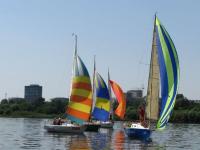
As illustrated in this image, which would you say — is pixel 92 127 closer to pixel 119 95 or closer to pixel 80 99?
pixel 80 99

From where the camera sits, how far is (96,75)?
67.5 meters

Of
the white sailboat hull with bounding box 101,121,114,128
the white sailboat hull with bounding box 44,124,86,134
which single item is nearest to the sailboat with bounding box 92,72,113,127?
the white sailboat hull with bounding box 101,121,114,128

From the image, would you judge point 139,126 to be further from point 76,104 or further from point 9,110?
point 9,110

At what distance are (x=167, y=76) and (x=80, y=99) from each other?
13.7 metres

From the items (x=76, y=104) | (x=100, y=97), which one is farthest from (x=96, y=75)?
(x=76, y=104)

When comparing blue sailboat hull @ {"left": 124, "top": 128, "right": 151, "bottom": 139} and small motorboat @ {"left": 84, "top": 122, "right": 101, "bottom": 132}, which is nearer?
blue sailboat hull @ {"left": 124, "top": 128, "right": 151, "bottom": 139}

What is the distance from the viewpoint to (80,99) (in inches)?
2135

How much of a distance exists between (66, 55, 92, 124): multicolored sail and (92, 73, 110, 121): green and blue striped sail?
1111 centimetres

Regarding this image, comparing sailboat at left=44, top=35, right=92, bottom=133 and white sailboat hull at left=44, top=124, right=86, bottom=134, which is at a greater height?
sailboat at left=44, top=35, right=92, bottom=133

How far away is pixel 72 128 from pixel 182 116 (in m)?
75.2

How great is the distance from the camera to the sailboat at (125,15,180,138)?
42.7 metres

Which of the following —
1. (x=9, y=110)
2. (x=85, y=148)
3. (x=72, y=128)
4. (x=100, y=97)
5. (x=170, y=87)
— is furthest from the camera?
(x=9, y=110)

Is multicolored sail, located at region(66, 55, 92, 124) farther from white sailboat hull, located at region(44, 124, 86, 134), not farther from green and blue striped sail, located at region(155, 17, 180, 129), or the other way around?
green and blue striped sail, located at region(155, 17, 180, 129)

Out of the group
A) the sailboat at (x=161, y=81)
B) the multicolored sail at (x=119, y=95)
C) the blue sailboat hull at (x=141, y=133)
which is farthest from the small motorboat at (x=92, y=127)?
the multicolored sail at (x=119, y=95)
